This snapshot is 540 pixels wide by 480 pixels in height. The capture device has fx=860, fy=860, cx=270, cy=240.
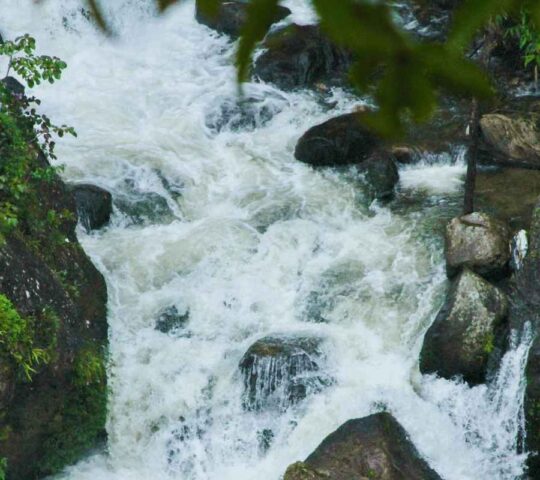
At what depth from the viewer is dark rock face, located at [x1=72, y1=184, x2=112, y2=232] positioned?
988cm

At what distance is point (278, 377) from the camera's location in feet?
26.5

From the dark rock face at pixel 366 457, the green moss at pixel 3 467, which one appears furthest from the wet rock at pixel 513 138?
the green moss at pixel 3 467

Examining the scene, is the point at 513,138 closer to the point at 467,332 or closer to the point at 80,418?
the point at 467,332

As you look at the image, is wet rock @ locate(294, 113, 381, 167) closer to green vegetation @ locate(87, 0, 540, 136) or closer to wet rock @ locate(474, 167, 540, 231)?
wet rock @ locate(474, 167, 540, 231)

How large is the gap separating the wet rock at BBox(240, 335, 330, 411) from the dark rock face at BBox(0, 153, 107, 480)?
1371mm

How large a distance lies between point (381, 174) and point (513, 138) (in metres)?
1.72

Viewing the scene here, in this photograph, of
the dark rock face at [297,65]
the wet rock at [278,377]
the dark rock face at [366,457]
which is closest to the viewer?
the dark rock face at [366,457]

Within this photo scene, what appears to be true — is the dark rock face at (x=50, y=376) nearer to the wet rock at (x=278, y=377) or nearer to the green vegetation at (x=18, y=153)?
the green vegetation at (x=18, y=153)

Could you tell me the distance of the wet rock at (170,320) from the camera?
8.75 meters

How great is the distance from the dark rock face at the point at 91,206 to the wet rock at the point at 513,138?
4.80 m

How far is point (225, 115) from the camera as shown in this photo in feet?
40.0

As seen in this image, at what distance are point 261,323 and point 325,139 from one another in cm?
324

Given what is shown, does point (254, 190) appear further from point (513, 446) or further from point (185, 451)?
point (513, 446)

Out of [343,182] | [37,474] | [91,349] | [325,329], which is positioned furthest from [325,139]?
[37,474]
